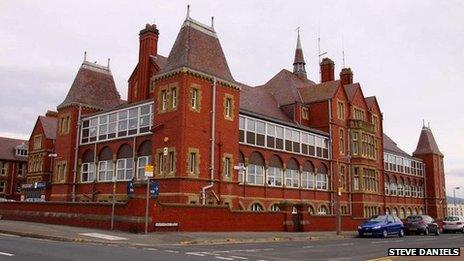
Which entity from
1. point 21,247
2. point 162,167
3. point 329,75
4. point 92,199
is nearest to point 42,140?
point 92,199

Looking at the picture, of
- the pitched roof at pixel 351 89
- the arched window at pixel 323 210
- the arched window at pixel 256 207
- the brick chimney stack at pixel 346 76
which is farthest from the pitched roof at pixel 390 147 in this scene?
the arched window at pixel 256 207

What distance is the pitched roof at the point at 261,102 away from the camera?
4409 centimetres

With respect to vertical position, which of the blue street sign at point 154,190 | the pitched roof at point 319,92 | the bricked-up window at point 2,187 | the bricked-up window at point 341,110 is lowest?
the blue street sign at point 154,190

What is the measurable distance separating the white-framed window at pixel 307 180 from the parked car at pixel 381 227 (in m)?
12.5

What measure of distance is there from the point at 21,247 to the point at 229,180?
20.2m

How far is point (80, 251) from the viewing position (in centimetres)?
1466

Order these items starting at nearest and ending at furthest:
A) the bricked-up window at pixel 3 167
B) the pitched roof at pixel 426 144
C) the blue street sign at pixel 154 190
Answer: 1. the blue street sign at pixel 154 190
2. the bricked-up window at pixel 3 167
3. the pitched roof at pixel 426 144

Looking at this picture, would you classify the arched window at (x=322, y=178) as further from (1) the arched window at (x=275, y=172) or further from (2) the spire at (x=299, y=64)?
(2) the spire at (x=299, y=64)

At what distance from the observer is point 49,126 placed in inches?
2381

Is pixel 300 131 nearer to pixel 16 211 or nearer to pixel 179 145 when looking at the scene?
pixel 179 145

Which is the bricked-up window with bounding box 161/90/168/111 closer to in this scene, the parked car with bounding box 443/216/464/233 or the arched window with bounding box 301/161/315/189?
the arched window with bounding box 301/161/315/189

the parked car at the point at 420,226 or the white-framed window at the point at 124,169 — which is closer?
the white-framed window at the point at 124,169

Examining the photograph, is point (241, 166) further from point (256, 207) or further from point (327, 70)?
point (327, 70)

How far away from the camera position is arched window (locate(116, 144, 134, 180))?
124 ft
